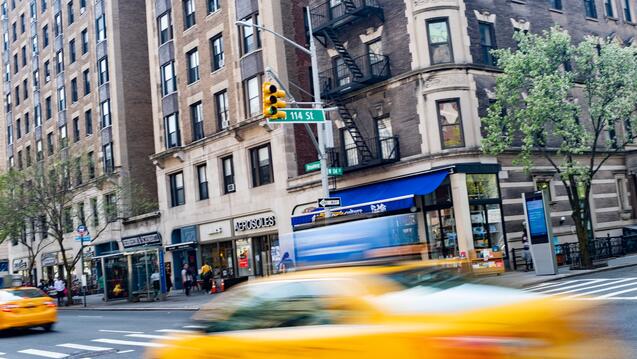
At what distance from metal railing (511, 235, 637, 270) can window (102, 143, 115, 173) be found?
2881 cm

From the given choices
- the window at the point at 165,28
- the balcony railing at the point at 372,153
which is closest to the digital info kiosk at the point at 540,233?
the balcony railing at the point at 372,153

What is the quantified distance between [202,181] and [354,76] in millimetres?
13136

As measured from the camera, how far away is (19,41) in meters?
59.7

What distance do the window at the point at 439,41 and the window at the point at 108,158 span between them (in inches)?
1027

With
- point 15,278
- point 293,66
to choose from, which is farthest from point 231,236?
point 15,278

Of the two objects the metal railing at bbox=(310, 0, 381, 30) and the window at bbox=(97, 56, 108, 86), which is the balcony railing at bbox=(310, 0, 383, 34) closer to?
the metal railing at bbox=(310, 0, 381, 30)

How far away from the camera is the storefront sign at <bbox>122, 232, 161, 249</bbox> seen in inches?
1589

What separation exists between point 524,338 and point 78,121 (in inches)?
1960

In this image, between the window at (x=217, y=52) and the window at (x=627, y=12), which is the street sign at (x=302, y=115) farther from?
the window at (x=627, y=12)

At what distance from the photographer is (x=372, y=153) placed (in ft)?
93.0

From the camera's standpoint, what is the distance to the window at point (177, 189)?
128 feet

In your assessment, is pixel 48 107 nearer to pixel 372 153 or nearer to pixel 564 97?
pixel 372 153

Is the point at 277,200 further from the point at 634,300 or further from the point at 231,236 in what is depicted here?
the point at 634,300

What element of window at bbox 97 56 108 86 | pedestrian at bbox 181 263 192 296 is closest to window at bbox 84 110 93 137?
window at bbox 97 56 108 86
